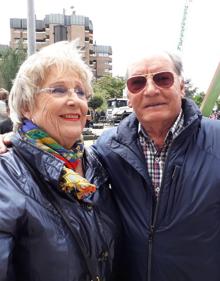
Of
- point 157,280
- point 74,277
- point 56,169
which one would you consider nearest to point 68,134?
point 56,169

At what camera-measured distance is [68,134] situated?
81.5 inches

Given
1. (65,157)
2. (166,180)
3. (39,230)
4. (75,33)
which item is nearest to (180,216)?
(166,180)

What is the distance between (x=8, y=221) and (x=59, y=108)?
67cm

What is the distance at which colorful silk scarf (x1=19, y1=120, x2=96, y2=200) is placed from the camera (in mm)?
1869

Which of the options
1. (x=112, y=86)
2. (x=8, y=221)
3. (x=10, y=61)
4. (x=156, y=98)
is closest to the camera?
(x=8, y=221)

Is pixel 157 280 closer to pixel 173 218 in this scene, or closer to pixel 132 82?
pixel 173 218

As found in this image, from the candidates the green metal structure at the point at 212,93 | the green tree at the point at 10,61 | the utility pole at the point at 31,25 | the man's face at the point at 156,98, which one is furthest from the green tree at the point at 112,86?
the man's face at the point at 156,98

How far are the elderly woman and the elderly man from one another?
161 mm

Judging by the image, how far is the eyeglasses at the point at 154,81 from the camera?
237 centimetres

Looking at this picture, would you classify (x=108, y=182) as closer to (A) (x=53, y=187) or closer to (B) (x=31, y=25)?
(A) (x=53, y=187)

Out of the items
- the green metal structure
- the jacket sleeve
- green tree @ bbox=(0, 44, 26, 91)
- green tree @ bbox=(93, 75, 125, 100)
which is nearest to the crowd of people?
the jacket sleeve

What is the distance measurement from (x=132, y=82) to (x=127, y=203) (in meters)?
0.71

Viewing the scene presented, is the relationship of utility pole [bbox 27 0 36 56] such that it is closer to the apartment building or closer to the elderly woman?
the elderly woman

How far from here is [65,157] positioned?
2037mm
